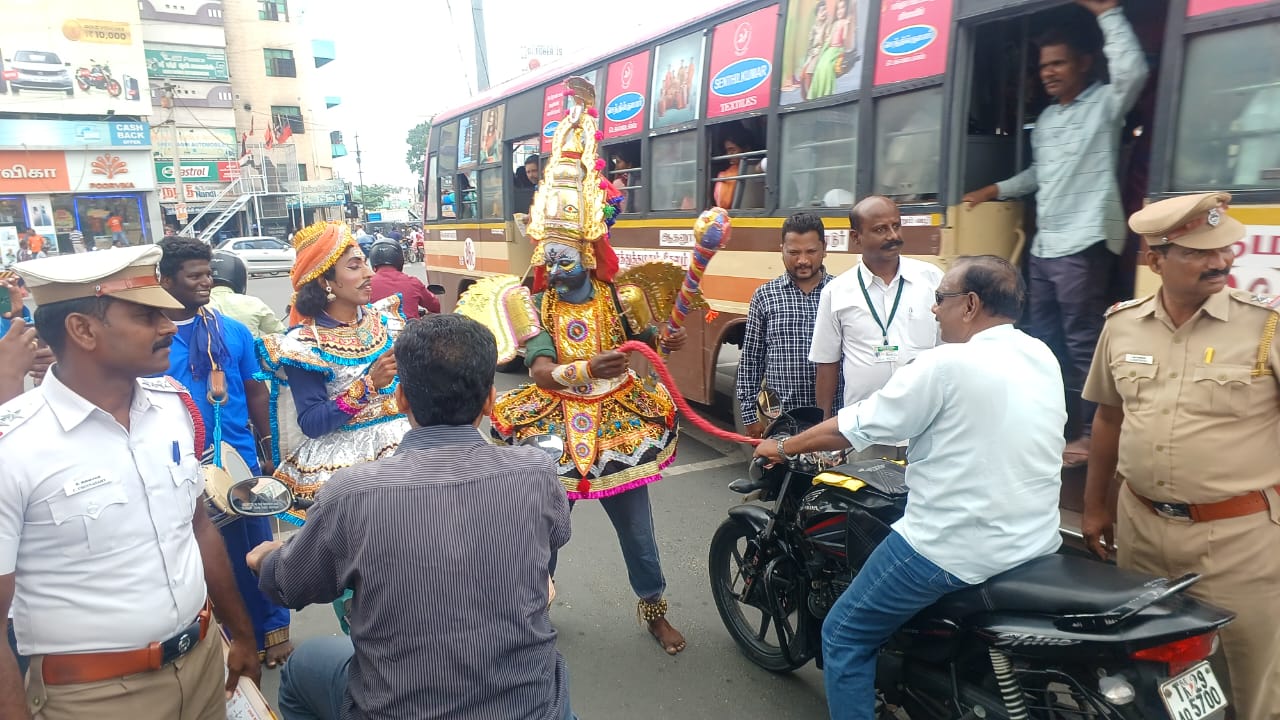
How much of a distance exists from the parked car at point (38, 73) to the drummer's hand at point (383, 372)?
30516 mm

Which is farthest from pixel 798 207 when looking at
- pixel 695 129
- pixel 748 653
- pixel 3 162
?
pixel 3 162

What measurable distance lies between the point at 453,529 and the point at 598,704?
192 cm

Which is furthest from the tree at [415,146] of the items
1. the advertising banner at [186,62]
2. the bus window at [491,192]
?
the bus window at [491,192]

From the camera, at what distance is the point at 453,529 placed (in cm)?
144

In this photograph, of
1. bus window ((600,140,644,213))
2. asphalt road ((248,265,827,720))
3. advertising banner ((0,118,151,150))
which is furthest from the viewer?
advertising banner ((0,118,151,150))

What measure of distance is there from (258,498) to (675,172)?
15.0 ft

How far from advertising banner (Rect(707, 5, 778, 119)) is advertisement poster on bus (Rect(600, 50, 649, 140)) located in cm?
84

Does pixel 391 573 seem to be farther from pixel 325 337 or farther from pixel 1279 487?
pixel 1279 487

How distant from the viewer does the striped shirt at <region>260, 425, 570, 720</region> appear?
143 cm

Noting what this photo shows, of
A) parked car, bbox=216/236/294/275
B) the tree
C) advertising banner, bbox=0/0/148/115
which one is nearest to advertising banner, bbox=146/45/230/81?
advertising banner, bbox=0/0/148/115

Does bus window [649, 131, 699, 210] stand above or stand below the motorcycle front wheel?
above

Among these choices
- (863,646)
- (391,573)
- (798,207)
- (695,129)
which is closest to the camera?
(391,573)

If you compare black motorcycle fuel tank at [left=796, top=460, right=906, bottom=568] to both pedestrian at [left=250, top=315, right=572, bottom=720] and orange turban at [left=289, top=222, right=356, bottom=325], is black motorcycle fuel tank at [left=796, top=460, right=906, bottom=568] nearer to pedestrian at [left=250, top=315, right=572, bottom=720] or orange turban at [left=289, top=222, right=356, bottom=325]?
pedestrian at [left=250, top=315, right=572, bottom=720]

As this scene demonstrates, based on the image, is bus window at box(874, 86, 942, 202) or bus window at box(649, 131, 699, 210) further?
bus window at box(649, 131, 699, 210)
